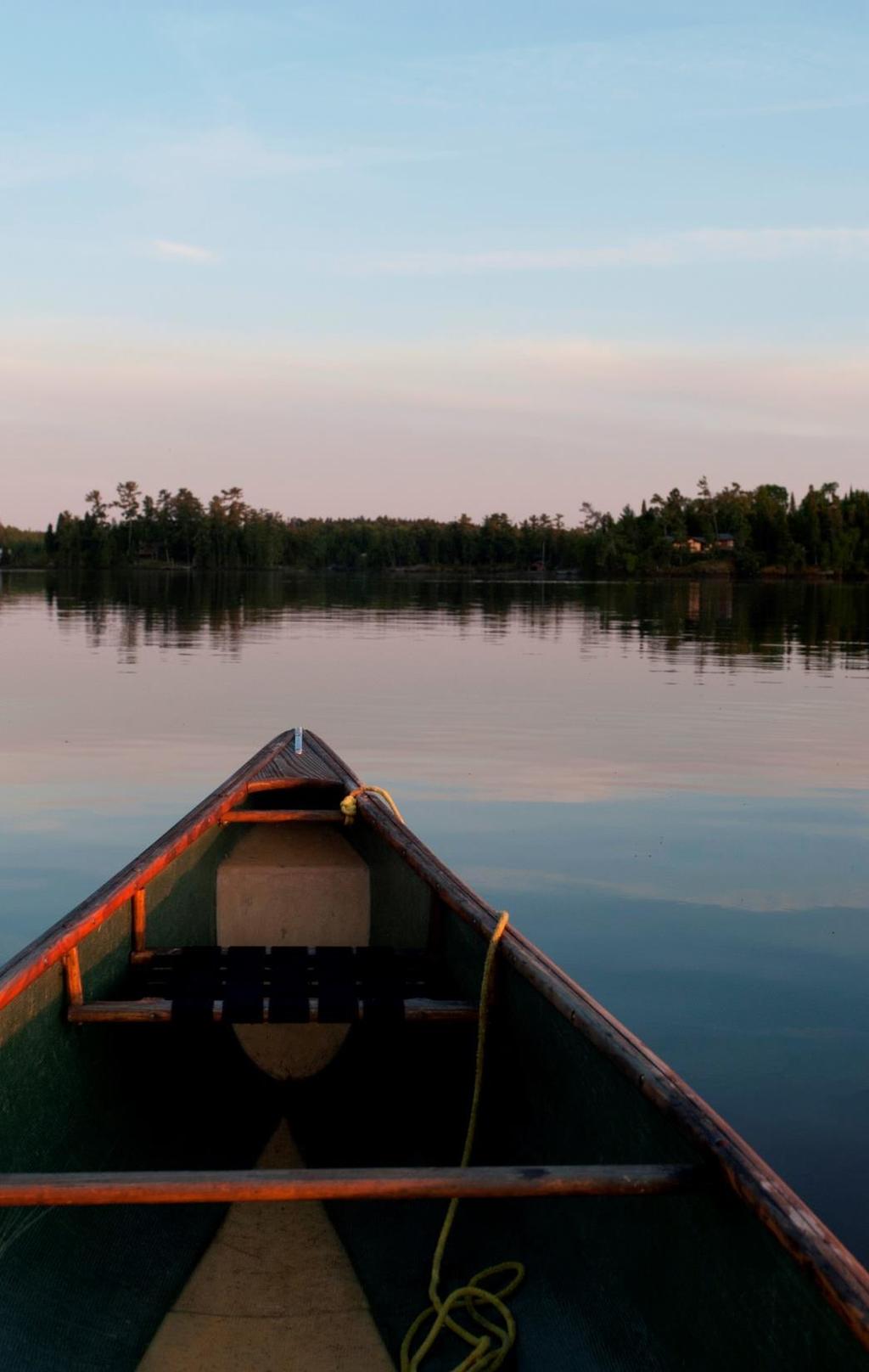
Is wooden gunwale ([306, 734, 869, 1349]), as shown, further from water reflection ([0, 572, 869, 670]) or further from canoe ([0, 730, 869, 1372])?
water reflection ([0, 572, 869, 670])

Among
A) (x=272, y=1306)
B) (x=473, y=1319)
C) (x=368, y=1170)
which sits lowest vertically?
(x=272, y=1306)

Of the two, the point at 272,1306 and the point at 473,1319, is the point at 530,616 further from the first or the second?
the point at 473,1319

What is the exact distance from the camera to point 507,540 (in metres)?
189

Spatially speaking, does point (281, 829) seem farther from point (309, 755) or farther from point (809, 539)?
point (809, 539)

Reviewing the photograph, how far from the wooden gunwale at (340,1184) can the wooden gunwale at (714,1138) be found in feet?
0.37

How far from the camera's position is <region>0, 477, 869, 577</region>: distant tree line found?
5979 inches

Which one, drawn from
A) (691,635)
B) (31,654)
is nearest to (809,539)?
(691,635)

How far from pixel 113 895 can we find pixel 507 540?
612 ft

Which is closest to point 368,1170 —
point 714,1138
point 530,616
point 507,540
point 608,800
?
point 714,1138

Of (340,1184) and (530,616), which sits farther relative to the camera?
(530,616)

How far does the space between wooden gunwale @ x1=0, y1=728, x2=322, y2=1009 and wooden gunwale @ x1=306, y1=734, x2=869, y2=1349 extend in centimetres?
144

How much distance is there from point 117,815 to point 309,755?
11.9ft

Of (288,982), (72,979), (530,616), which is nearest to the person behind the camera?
(72,979)

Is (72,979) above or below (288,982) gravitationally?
above
